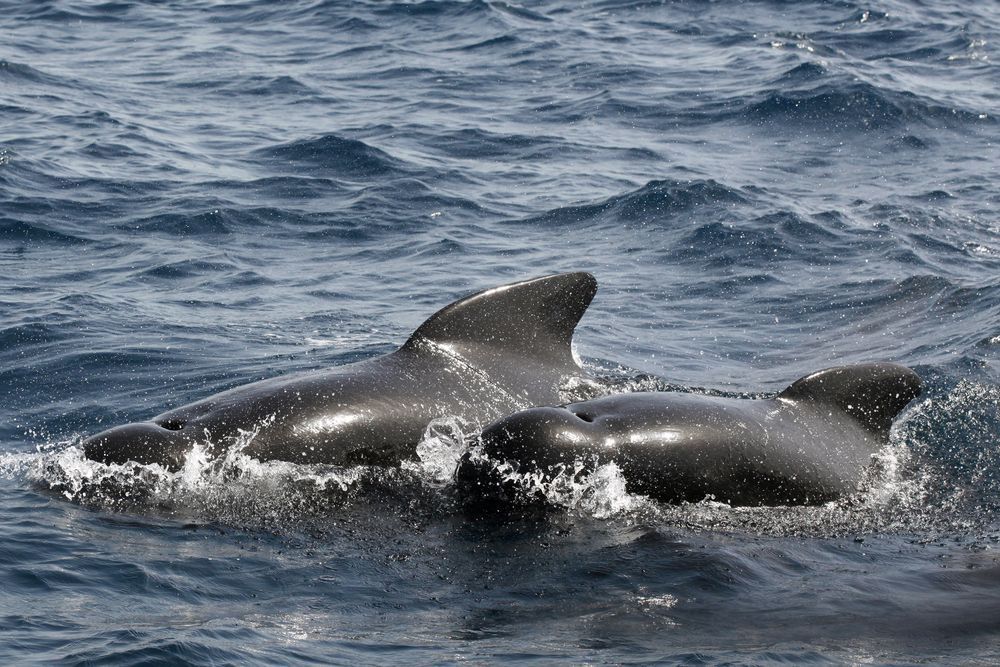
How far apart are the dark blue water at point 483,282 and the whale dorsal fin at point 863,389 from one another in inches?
22.4

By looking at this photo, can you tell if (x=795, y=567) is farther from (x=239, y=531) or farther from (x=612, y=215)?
(x=612, y=215)

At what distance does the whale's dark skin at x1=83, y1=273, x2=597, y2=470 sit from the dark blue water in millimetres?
255

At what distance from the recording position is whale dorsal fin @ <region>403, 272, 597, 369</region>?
12680 mm

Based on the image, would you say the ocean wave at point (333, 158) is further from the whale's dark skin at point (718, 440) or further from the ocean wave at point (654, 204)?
the whale's dark skin at point (718, 440)

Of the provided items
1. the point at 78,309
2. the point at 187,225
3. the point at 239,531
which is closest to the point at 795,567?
the point at 239,531

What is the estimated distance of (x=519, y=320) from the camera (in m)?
12.8

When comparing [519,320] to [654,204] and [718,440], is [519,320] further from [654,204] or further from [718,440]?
[654,204]

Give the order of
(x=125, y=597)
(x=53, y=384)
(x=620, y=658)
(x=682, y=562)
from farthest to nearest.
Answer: (x=53, y=384) → (x=682, y=562) → (x=125, y=597) → (x=620, y=658)

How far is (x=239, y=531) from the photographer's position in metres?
10.8

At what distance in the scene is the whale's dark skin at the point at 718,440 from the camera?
11.0m

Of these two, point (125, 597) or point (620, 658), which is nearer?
point (620, 658)

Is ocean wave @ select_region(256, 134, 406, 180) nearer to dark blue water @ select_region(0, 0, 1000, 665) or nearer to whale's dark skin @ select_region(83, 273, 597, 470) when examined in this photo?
dark blue water @ select_region(0, 0, 1000, 665)

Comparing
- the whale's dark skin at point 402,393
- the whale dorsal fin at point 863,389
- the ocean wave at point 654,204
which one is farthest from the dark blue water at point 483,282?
the whale dorsal fin at point 863,389

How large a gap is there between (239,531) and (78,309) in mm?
7804
